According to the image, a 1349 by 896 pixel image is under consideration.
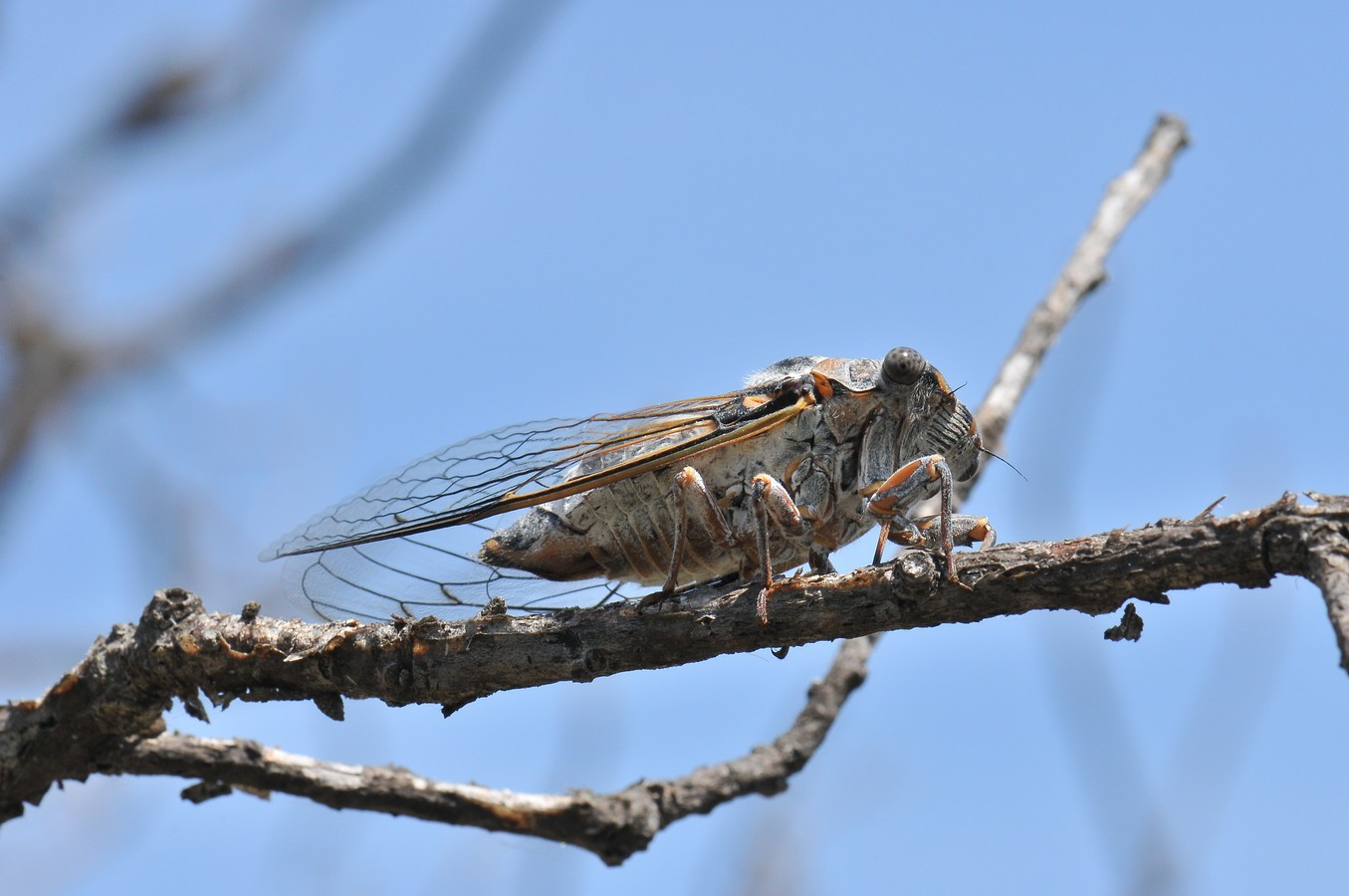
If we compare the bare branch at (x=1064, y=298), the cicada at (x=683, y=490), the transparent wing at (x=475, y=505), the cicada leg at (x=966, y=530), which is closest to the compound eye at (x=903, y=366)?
the cicada at (x=683, y=490)

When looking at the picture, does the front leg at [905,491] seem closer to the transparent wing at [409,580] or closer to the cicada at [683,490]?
the cicada at [683,490]

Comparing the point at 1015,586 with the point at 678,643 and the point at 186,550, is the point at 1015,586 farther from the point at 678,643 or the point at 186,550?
the point at 186,550

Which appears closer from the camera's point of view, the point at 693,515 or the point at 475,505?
the point at 693,515

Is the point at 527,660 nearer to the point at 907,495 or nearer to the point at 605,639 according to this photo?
the point at 605,639

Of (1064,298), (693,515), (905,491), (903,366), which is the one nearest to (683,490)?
(693,515)

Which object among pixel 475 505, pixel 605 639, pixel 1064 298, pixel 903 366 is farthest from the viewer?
pixel 1064 298

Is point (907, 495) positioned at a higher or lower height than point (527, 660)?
higher

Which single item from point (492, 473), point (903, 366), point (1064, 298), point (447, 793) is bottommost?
point (447, 793)

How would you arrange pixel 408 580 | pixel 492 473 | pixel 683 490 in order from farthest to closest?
1. pixel 408 580
2. pixel 492 473
3. pixel 683 490
